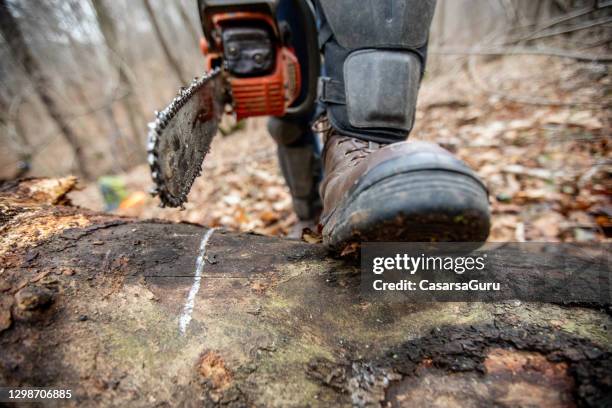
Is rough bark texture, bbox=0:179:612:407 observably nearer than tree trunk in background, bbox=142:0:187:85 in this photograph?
Yes

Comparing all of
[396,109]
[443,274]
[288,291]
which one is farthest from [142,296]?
[396,109]

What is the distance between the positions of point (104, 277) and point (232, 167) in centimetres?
331

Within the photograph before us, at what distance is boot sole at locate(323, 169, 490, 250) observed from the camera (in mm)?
642

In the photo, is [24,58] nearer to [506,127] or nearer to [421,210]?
[506,127]

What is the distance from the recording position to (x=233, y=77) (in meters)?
1.37

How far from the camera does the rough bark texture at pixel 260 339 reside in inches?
24.6

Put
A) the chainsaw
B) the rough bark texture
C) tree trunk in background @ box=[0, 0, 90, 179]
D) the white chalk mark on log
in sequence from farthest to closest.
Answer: tree trunk in background @ box=[0, 0, 90, 179] → the chainsaw → the white chalk mark on log → the rough bark texture

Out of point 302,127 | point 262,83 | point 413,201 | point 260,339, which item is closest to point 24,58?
point 302,127

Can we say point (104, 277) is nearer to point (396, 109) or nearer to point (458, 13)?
point (396, 109)

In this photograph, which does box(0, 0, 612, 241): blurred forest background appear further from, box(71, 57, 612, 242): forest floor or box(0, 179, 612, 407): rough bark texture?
box(0, 179, 612, 407): rough bark texture

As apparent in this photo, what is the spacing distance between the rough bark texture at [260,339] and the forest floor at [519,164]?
0.92 m

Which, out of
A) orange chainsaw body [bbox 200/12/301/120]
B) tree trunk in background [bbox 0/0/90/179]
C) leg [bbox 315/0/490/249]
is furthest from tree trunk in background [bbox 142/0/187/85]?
leg [bbox 315/0/490/249]

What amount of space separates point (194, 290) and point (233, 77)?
919 millimetres

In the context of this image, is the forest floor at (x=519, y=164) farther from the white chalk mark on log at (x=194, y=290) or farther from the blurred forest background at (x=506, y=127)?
the white chalk mark on log at (x=194, y=290)
